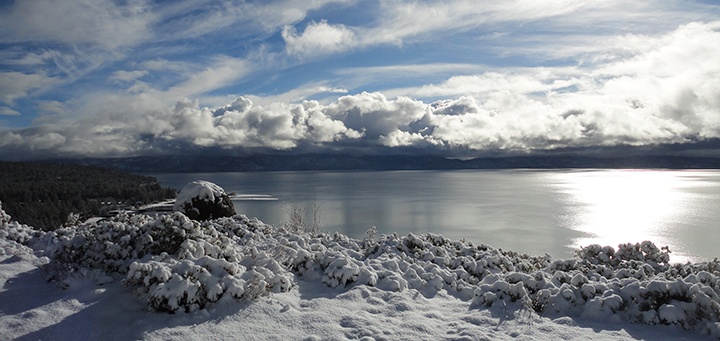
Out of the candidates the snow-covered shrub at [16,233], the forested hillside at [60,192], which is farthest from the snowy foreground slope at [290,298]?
the forested hillside at [60,192]

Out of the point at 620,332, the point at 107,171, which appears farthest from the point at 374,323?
the point at 107,171

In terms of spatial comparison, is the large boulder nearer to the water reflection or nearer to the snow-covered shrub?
the snow-covered shrub

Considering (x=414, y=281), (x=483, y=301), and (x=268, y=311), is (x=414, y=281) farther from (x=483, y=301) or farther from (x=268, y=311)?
(x=268, y=311)

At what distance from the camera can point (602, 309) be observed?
25.7 ft

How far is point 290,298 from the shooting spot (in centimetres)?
799

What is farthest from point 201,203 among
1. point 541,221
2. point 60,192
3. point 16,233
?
point 60,192

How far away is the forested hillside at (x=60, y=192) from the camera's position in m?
90.2

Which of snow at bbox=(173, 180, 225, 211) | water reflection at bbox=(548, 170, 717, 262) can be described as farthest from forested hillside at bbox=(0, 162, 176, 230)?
water reflection at bbox=(548, 170, 717, 262)

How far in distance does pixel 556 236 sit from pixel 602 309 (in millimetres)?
60507

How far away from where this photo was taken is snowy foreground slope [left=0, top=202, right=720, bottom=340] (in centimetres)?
681

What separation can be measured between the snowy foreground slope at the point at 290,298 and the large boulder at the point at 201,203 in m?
7.13

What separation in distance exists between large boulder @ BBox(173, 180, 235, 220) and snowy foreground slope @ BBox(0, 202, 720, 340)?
23.4ft

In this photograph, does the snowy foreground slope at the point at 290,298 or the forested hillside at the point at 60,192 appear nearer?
the snowy foreground slope at the point at 290,298

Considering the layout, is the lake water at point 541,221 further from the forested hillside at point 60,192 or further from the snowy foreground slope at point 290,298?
the forested hillside at point 60,192
